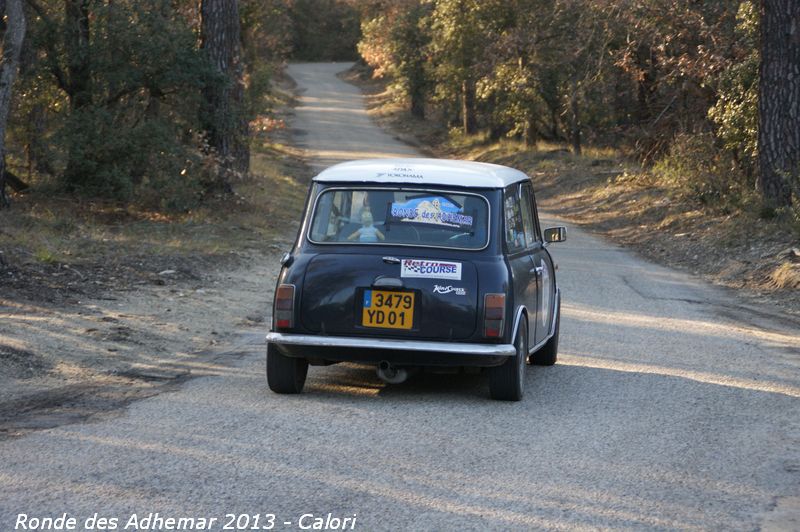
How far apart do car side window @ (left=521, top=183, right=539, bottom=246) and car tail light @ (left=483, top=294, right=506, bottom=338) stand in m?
1.45

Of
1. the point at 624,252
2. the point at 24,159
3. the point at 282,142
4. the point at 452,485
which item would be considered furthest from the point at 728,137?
the point at 282,142

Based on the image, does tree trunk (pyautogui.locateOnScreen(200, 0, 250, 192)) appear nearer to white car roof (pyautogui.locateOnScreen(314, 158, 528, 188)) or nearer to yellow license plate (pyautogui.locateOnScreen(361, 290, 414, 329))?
white car roof (pyautogui.locateOnScreen(314, 158, 528, 188))

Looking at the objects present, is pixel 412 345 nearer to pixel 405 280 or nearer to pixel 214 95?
pixel 405 280

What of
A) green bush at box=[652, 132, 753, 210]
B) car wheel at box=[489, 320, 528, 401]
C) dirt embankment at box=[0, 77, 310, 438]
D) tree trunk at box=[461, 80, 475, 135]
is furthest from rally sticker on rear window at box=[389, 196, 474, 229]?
tree trunk at box=[461, 80, 475, 135]

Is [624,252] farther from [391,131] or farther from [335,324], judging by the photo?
[391,131]

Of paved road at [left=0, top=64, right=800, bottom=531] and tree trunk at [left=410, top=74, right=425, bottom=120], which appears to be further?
tree trunk at [left=410, top=74, right=425, bottom=120]

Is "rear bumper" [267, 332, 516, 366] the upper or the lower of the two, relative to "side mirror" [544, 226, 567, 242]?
lower

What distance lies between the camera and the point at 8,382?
27.3 ft

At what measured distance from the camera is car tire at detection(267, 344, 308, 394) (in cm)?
804

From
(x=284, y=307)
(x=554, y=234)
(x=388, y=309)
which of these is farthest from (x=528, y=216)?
(x=284, y=307)

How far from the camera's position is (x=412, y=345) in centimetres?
771

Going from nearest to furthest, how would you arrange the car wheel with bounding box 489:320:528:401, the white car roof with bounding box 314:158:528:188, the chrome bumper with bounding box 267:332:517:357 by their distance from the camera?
the chrome bumper with bounding box 267:332:517:357, the car wheel with bounding box 489:320:528:401, the white car roof with bounding box 314:158:528:188

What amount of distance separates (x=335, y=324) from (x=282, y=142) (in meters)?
35.9

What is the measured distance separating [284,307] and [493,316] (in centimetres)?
144
